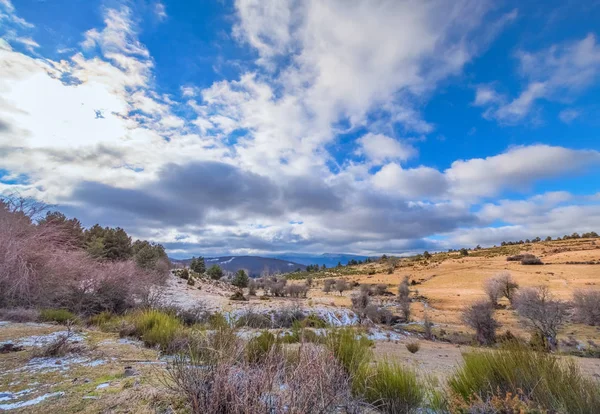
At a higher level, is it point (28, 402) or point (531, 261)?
point (28, 402)

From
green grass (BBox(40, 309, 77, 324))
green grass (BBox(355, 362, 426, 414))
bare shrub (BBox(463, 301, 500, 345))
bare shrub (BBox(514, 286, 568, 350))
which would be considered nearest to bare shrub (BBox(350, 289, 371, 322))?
bare shrub (BBox(463, 301, 500, 345))

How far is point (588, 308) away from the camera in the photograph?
86.8 ft

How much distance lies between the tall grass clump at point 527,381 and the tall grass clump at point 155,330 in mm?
6167

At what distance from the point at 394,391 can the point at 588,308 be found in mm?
33249

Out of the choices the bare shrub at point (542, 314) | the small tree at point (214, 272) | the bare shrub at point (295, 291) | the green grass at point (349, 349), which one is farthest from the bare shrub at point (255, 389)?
the small tree at point (214, 272)

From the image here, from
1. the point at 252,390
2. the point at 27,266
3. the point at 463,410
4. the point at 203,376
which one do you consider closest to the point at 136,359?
the point at 203,376

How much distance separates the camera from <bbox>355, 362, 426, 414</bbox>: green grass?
4082 millimetres

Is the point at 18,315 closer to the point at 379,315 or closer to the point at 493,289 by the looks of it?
the point at 379,315

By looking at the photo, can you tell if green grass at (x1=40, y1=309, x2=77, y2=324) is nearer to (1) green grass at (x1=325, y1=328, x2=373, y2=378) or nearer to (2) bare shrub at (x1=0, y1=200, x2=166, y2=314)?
(2) bare shrub at (x1=0, y1=200, x2=166, y2=314)

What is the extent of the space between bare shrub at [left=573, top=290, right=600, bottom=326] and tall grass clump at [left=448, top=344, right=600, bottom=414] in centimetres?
3158

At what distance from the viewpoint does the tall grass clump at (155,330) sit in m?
7.44

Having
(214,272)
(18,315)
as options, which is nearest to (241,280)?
(214,272)

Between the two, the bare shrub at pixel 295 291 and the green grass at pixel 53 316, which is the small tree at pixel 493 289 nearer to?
the bare shrub at pixel 295 291

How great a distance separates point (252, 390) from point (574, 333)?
105ft
